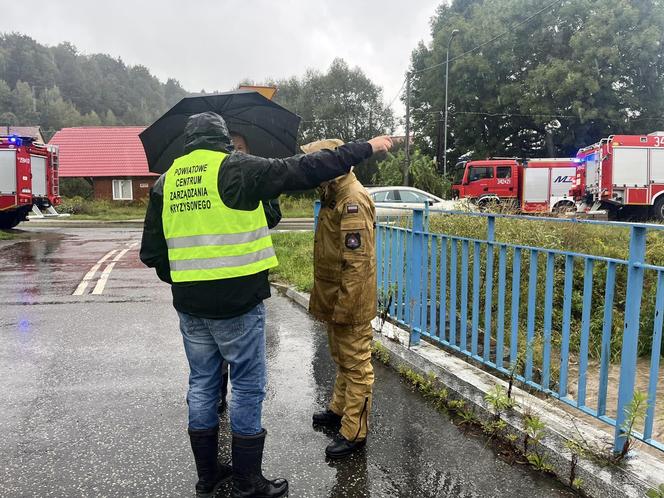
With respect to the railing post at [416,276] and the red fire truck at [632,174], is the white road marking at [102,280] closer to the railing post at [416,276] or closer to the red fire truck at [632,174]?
the railing post at [416,276]

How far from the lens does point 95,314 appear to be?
6.54m

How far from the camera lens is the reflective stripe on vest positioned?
2.56 meters

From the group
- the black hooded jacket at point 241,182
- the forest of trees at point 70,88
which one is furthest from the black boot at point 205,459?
the forest of trees at point 70,88

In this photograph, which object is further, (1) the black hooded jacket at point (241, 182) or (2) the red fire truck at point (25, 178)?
(2) the red fire truck at point (25, 178)

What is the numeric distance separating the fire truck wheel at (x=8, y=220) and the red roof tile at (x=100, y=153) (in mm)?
15473

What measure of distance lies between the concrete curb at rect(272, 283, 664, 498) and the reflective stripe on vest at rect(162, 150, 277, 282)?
1779 mm

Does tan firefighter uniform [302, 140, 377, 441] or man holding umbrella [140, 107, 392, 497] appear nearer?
man holding umbrella [140, 107, 392, 497]

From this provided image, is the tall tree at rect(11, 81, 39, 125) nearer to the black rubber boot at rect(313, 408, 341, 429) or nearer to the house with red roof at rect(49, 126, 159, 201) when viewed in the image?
the house with red roof at rect(49, 126, 159, 201)

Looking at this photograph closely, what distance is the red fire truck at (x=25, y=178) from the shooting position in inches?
685

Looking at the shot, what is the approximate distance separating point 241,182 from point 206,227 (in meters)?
0.27

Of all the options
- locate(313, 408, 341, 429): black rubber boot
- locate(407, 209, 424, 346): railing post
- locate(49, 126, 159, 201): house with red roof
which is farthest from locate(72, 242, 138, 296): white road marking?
locate(49, 126, 159, 201): house with red roof

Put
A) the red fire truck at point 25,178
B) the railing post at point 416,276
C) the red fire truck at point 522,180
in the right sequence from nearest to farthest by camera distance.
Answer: the railing post at point 416,276 → the red fire truck at point 25,178 → the red fire truck at point 522,180

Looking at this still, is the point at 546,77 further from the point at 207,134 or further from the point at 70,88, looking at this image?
the point at 70,88

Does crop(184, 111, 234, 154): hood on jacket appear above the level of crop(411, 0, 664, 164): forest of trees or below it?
below
